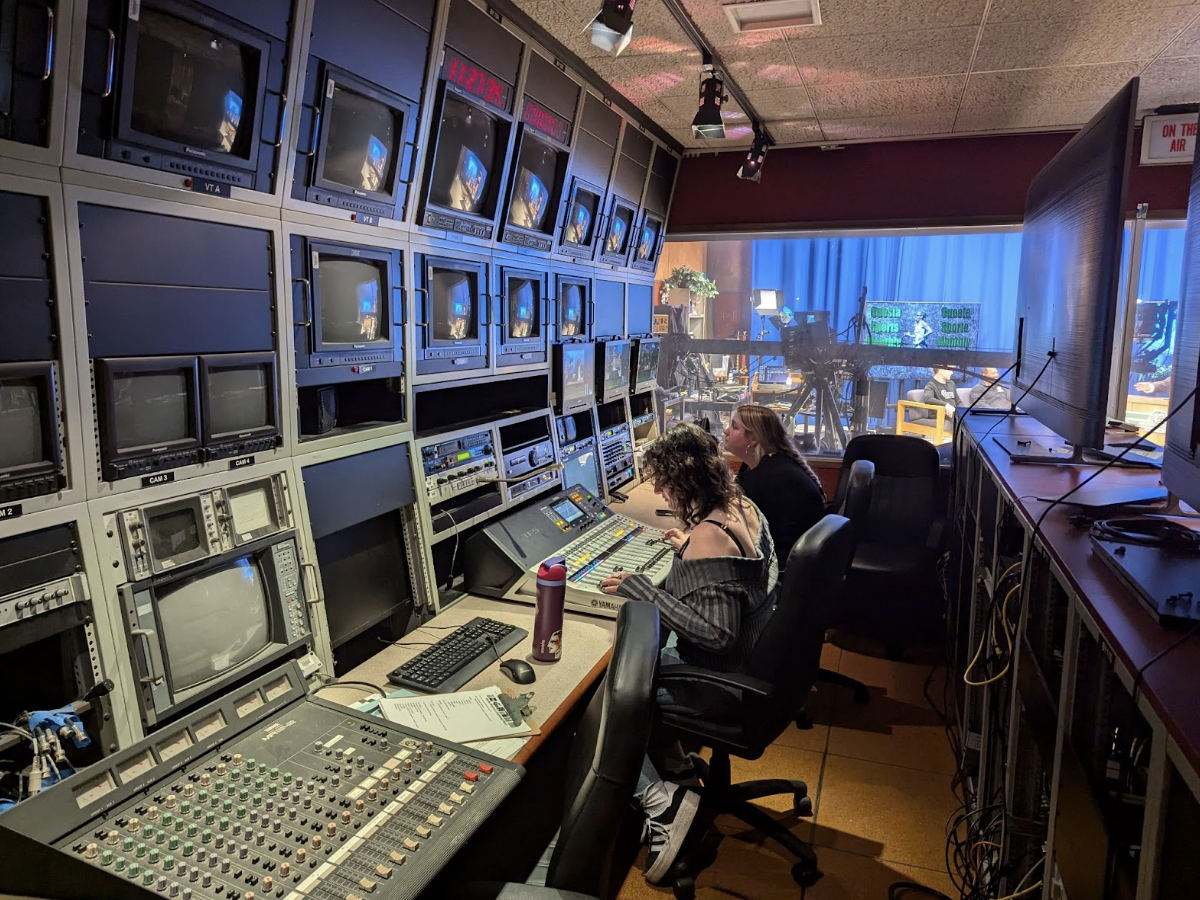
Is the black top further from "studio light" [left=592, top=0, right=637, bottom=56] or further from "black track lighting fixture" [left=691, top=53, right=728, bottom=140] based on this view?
"studio light" [left=592, top=0, right=637, bottom=56]

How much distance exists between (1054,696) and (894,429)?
3.84 metres

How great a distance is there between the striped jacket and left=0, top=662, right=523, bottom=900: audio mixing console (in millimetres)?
868

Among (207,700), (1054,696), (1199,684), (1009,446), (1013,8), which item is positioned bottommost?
(207,700)

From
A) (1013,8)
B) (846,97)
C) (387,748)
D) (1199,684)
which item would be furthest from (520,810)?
(846,97)

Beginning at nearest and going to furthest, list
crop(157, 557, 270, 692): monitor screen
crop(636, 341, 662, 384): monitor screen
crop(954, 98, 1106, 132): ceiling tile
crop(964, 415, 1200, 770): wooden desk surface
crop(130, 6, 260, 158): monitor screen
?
crop(964, 415, 1200, 770): wooden desk surface
crop(130, 6, 260, 158): monitor screen
crop(157, 557, 270, 692): monitor screen
crop(954, 98, 1106, 132): ceiling tile
crop(636, 341, 662, 384): monitor screen

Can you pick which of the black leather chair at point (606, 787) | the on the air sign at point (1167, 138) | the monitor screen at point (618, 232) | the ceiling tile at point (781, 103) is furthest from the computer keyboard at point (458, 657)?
the on the air sign at point (1167, 138)

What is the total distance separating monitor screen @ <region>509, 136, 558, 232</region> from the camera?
290 cm

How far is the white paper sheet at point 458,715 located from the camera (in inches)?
64.9

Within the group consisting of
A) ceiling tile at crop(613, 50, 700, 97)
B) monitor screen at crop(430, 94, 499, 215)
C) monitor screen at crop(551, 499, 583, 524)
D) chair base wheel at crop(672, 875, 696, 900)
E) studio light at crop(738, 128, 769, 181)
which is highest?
ceiling tile at crop(613, 50, 700, 97)

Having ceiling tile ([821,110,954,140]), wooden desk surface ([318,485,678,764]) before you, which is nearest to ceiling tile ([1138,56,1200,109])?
ceiling tile ([821,110,954,140])

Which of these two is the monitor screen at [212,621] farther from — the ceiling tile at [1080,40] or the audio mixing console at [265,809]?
the ceiling tile at [1080,40]

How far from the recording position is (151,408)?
1.55 m

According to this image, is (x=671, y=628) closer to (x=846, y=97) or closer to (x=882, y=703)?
(x=882, y=703)

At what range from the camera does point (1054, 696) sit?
147 cm
